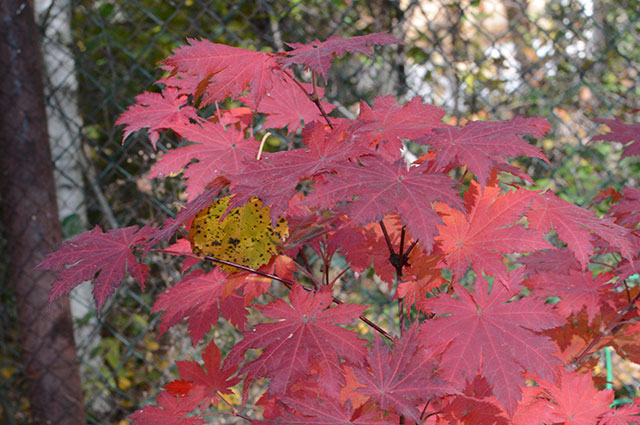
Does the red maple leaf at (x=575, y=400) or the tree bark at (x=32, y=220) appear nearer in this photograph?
the red maple leaf at (x=575, y=400)

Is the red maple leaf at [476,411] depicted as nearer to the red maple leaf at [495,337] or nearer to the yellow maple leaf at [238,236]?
the red maple leaf at [495,337]

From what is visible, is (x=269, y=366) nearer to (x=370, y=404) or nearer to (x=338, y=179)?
(x=370, y=404)

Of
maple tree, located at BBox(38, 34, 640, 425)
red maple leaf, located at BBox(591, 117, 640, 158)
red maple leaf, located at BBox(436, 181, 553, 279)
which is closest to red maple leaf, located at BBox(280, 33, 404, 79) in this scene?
maple tree, located at BBox(38, 34, 640, 425)

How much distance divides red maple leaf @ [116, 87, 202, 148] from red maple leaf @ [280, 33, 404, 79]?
311 millimetres

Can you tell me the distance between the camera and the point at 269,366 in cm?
69

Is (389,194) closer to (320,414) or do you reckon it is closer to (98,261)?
(320,414)

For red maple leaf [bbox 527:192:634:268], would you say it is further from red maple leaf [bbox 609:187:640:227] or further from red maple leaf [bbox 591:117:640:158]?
red maple leaf [bbox 591:117:640:158]


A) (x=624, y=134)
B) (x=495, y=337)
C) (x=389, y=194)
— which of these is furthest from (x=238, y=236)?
(x=624, y=134)

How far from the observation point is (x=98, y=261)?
79cm

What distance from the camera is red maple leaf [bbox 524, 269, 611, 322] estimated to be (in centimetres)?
94

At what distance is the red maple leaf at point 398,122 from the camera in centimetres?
78

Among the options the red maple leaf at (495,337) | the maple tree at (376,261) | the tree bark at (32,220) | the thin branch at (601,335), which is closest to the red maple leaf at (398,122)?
the maple tree at (376,261)

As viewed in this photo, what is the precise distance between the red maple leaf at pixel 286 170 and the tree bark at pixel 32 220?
1340mm

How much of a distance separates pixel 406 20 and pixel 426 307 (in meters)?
1.56
